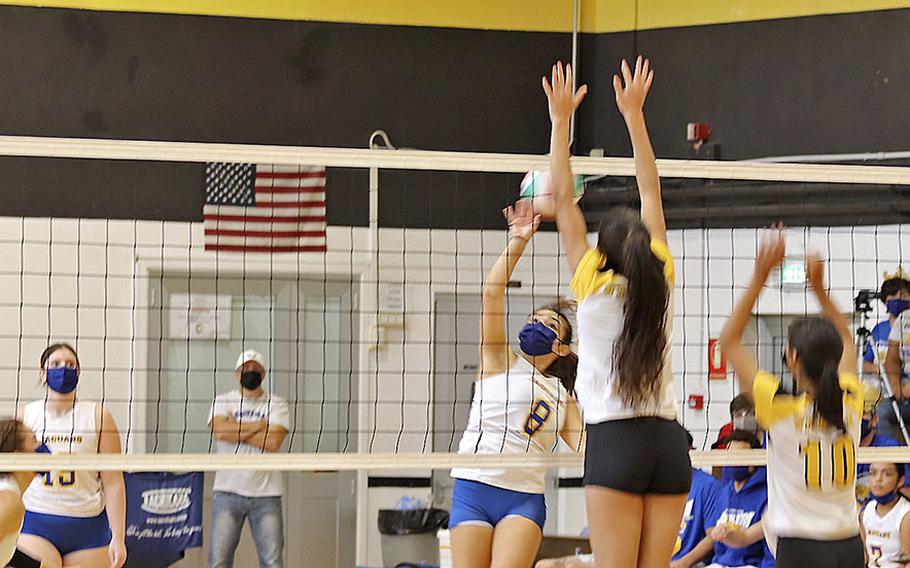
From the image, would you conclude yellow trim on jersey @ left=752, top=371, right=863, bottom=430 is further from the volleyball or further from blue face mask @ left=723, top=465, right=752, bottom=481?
blue face mask @ left=723, top=465, right=752, bottom=481

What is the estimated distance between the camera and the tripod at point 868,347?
20.8 ft

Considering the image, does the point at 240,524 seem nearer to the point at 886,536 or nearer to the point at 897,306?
the point at 886,536

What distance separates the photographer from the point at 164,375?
8.59 meters

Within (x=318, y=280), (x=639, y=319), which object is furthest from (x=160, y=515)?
(x=639, y=319)

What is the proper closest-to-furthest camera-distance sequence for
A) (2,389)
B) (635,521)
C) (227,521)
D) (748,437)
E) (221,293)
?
(635,521)
(748,437)
(227,521)
(2,389)
(221,293)

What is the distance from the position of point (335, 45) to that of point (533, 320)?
15.1ft

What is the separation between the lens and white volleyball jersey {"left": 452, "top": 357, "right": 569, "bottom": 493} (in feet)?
15.4

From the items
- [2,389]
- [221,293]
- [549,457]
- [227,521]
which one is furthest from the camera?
[221,293]

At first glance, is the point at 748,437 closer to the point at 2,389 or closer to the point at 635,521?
the point at 635,521

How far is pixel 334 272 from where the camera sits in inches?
340

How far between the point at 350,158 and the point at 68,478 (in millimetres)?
2576

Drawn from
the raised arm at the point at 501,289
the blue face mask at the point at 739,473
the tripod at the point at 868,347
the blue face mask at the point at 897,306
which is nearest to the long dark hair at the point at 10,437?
the raised arm at the point at 501,289

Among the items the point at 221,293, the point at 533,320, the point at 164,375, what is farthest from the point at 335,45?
the point at 533,320

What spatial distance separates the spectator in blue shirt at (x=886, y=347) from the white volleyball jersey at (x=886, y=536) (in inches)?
30.7
